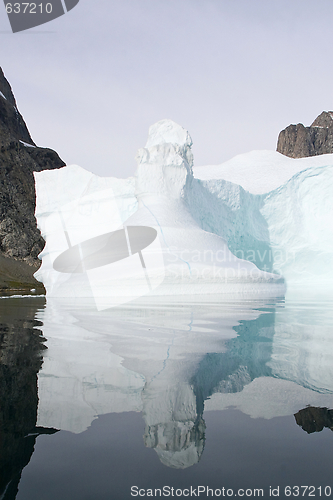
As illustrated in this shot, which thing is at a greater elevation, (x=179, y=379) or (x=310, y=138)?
(x=179, y=379)

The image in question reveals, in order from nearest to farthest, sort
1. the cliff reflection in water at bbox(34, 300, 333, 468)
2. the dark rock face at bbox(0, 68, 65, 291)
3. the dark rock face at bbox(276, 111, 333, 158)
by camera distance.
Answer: the cliff reflection in water at bbox(34, 300, 333, 468)
the dark rock face at bbox(0, 68, 65, 291)
the dark rock face at bbox(276, 111, 333, 158)

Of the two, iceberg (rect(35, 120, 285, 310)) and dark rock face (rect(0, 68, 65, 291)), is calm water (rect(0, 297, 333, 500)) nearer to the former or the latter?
iceberg (rect(35, 120, 285, 310))

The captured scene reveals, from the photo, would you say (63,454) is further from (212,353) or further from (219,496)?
(212,353)

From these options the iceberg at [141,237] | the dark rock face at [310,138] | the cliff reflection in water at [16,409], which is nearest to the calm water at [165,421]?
the cliff reflection in water at [16,409]

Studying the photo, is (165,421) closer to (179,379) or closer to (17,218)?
(179,379)

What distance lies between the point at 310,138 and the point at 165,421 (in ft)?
284

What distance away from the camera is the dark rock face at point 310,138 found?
76375 mm

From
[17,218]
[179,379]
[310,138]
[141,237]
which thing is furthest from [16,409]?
[310,138]

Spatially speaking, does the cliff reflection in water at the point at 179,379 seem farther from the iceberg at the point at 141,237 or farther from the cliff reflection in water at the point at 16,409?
the iceberg at the point at 141,237

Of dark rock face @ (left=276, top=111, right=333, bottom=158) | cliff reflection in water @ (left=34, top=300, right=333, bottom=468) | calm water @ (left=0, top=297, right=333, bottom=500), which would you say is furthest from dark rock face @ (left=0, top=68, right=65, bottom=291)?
dark rock face @ (left=276, top=111, right=333, bottom=158)

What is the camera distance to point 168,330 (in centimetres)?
459

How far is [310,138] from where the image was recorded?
7788 centimetres

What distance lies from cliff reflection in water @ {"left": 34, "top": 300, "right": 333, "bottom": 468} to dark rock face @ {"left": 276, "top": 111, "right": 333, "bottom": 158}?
7945 cm

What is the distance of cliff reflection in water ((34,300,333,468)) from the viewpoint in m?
1.78
